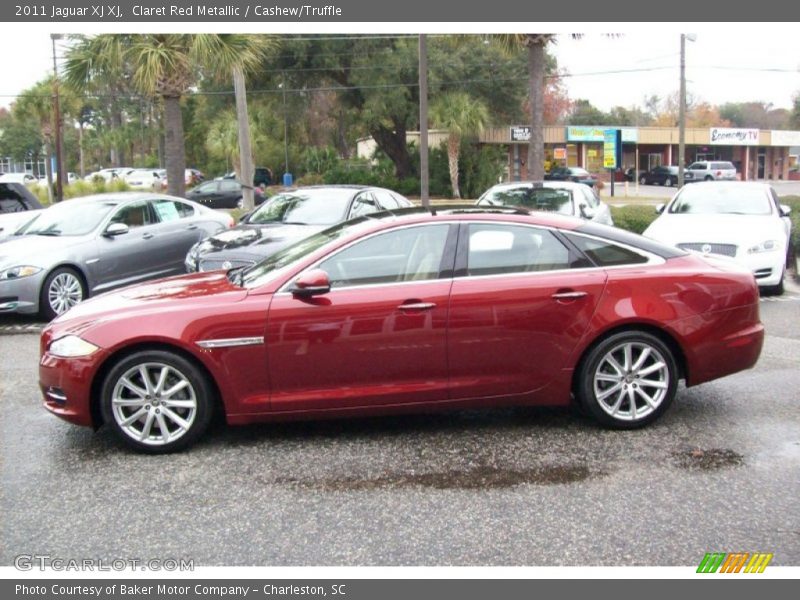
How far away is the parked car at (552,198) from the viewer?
11734 millimetres

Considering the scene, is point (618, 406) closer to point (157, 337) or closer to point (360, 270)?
point (360, 270)

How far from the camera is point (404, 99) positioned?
38594 millimetres

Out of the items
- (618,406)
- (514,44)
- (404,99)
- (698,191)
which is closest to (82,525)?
(618,406)

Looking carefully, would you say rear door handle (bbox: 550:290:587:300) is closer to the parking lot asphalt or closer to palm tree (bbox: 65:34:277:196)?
the parking lot asphalt

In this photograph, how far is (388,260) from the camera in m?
5.16

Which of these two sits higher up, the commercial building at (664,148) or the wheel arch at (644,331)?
the commercial building at (664,148)

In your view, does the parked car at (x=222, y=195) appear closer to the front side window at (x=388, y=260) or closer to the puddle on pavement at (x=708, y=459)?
the front side window at (x=388, y=260)

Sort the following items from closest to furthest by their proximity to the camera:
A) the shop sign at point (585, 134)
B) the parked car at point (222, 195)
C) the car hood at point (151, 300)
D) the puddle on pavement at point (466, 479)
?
1. the puddle on pavement at point (466, 479)
2. the car hood at point (151, 300)
3. the parked car at point (222, 195)
4. the shop sign at point (585, 134)

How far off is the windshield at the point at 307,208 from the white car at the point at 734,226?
12.9 ft

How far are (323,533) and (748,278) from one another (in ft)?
11.3

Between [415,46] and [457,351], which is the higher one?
[415,46]

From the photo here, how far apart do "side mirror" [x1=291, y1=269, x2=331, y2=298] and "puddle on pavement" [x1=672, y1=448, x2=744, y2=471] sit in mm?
2351

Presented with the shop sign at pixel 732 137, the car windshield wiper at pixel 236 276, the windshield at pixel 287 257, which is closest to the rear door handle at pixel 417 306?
the windshield at pixel 287 257

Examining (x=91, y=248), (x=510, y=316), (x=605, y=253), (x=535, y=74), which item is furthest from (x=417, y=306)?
(x=535, y=74)
